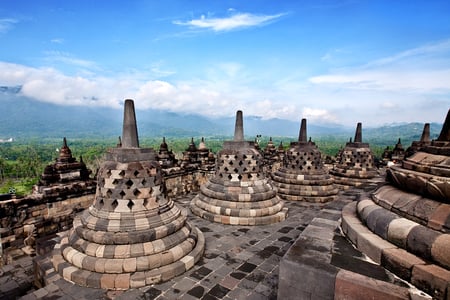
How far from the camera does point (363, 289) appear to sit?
8.14 ft

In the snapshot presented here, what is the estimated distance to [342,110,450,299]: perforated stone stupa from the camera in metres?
2.38

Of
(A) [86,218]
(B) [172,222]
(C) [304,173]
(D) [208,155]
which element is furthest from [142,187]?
(D) [208,155]

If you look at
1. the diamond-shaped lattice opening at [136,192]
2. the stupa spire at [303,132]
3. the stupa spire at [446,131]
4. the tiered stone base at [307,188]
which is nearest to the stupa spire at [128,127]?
the diamond-shaped lattice opening at [136,192]

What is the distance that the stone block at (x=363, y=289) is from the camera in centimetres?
237

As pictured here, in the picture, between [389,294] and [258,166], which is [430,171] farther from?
[258,166]

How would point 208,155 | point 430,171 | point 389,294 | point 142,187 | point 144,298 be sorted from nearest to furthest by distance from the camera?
point 389,294, point 430,171, point 144,298, point 142,187, point 208,155

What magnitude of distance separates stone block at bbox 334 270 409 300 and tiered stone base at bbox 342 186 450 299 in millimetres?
253

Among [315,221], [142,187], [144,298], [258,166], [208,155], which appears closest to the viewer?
[144,298]

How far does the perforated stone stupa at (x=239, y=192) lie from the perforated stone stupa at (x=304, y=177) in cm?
276

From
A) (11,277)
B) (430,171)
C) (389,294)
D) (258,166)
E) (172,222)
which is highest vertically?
(430,171)

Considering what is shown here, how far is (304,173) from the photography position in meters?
11.5

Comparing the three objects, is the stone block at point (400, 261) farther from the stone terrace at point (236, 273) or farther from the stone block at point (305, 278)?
the stone block at point (305, 278)

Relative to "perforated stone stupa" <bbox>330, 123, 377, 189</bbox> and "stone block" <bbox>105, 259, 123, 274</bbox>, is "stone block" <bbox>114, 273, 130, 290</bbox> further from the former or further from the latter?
"perforated stone stupa" <bbox>330, 123, 377, 189</bbox>

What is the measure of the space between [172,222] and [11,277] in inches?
178
